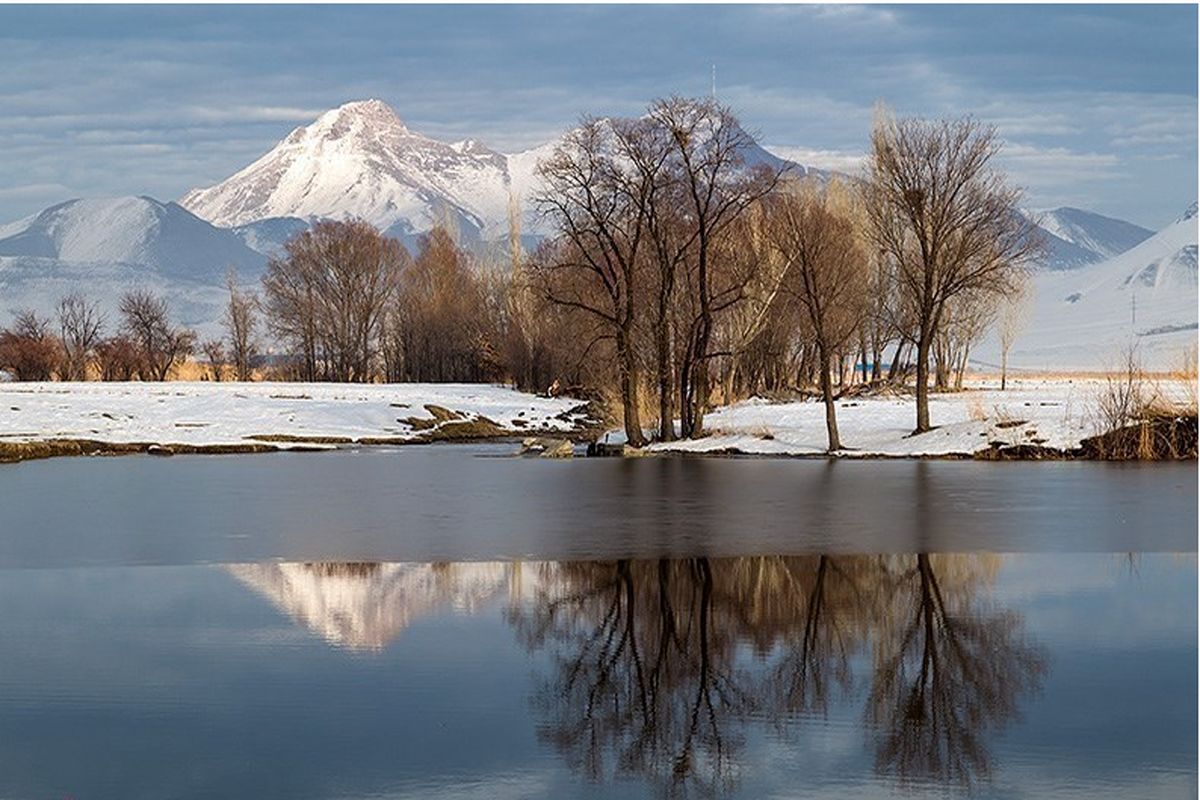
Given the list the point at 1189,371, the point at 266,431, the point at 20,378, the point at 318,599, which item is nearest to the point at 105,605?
the point at 318,599

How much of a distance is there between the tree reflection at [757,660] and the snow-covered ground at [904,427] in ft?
70.7

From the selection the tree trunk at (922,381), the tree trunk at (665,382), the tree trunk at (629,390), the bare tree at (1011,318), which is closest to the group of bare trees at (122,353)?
the bare tree at (1011,318)

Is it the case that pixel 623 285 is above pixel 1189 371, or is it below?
above

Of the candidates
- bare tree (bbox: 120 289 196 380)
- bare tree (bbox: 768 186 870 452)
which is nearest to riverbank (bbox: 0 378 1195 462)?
bare tree (bbox: 768 186 870 452)

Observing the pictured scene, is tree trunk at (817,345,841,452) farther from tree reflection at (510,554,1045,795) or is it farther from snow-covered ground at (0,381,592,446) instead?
tree reflection at (510,554,1045,795)

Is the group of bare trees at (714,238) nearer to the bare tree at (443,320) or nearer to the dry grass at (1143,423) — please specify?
the dry grass at (1143,423)

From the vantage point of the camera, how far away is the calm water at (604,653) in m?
9.07

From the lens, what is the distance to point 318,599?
15.1m

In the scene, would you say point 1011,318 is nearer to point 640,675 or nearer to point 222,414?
point 222,414

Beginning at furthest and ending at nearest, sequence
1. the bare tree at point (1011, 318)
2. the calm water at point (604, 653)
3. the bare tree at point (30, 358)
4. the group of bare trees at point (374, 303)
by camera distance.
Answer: the group of bare trees at point (374, 303), the bare tree at point (30, 358), the bare tree at point (1011, 318), the calm water at point (604, 653)

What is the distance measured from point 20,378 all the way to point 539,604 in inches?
3006

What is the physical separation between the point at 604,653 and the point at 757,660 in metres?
1.34

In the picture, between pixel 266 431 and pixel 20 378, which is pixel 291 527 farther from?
pixel 20 378

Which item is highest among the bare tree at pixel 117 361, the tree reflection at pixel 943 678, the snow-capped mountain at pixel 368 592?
the bare tree at pixel 117 361
